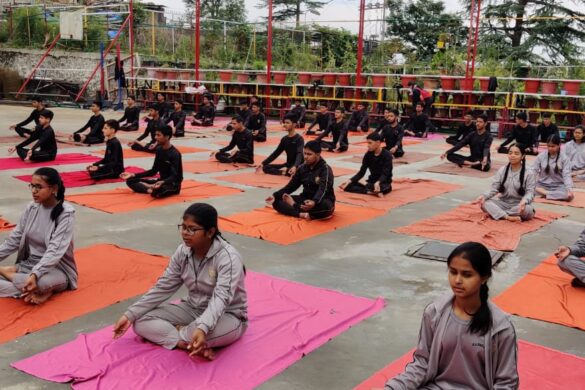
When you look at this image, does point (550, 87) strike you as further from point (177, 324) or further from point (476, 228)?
point (177, 324)

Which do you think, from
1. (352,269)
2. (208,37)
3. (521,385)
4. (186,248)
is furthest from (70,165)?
(208,37)

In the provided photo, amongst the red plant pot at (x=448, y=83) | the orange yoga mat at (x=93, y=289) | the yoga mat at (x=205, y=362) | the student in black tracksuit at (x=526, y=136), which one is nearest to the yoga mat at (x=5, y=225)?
the orange yoga mat at (x=93, y=289)

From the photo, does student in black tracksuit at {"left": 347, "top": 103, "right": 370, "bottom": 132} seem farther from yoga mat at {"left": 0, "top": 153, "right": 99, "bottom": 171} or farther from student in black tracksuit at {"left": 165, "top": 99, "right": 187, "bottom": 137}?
yoga mat at {"left": 0, "top": 153, "right": 99, "bottom": 171}

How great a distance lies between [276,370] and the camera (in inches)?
140

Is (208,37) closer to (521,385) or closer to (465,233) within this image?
(465,233)

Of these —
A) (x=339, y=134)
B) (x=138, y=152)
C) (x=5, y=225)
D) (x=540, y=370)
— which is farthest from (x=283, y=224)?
(x=339, y=134)

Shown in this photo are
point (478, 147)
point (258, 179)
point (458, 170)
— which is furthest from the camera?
point (478, 147)

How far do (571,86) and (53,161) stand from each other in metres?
13.0

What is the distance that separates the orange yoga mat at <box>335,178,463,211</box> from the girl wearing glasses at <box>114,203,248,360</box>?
15.3ft

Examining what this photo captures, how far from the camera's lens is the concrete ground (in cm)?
369

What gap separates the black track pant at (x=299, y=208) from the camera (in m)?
7.30

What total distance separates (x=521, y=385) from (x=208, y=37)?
27111 mm

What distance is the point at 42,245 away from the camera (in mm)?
4527

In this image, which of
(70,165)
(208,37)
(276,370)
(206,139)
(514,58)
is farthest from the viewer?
(208,37)
